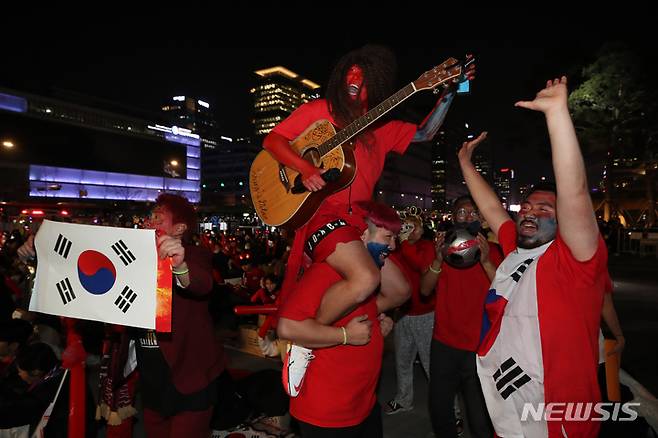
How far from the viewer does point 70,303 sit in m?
2.60

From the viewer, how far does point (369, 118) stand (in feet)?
9.55

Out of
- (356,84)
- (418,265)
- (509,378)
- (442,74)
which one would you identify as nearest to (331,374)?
(509,378)

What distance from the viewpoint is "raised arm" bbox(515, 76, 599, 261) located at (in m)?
1.86

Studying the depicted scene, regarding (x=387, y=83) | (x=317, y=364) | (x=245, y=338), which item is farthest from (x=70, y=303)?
(x=245, y=338)

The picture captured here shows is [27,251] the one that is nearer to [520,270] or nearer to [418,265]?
[520,270]

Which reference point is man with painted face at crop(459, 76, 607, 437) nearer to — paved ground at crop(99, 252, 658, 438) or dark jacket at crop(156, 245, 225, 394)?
dark jacket at crop(156, 245, 225, 394)

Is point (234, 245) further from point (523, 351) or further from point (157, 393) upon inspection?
point (523, 351)

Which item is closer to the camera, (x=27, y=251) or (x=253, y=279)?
(x=27, y=251)

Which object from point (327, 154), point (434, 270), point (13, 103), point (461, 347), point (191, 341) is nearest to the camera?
point (327, 154)

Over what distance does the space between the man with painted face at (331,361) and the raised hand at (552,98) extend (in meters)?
1.29

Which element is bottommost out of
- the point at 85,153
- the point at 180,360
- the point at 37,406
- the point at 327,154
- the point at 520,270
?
the point at 37,406

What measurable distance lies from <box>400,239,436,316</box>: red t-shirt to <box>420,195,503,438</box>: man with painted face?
91 centimetres

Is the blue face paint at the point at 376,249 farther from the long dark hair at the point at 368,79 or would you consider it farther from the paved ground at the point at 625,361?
the paved ground at the point at 625,361

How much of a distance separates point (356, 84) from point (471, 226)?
6.12 ft
